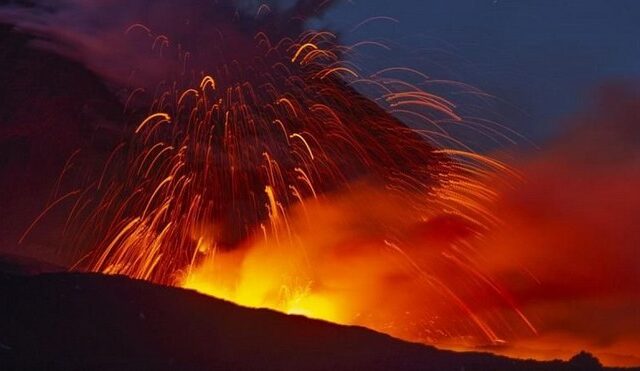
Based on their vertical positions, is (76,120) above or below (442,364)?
above

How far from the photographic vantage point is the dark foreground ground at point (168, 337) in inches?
287

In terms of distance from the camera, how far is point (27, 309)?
7879 millimetres

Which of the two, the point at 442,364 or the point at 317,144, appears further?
the point at 317,144

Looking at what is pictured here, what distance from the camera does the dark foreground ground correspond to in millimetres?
7285

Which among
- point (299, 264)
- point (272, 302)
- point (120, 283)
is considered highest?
point (299, 264)

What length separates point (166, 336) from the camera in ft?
25.5

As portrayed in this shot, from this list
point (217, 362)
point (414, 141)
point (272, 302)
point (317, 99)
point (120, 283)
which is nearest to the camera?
point (217, 362)

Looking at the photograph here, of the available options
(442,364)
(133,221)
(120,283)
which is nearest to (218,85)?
(133,221)

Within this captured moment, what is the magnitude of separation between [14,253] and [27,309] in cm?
→ 641

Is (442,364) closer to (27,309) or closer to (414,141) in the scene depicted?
(27,309)

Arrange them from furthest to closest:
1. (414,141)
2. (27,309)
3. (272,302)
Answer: (414,141) < (272,302) < (27,309)

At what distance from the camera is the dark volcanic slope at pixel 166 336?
7.29 meters

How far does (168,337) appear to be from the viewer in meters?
7.76

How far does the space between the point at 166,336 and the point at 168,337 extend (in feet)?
0.09
